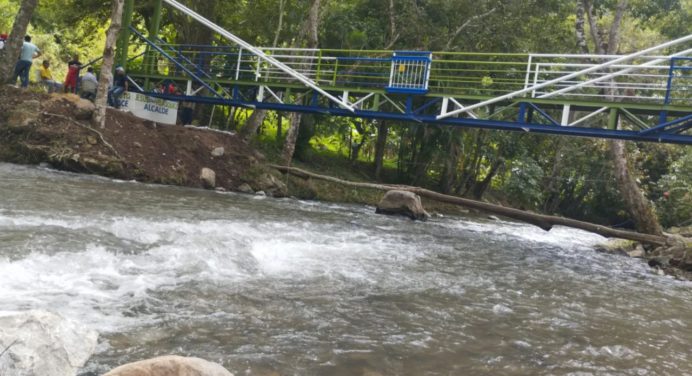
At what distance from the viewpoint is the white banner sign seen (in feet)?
62.2

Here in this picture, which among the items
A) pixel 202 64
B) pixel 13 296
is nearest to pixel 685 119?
pixel 13 296

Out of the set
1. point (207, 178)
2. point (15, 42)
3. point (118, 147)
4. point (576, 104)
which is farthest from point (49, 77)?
point (576, 104)

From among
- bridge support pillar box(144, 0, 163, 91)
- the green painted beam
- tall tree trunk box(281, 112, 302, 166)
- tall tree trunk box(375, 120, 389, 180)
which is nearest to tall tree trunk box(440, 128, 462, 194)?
tall tree trunk box(375, 120, 389, 180)

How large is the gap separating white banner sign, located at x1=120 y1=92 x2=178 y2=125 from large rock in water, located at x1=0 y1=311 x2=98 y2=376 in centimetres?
1632

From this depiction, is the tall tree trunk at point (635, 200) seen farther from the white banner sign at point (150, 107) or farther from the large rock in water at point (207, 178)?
the white banner sign at point (150, 107)

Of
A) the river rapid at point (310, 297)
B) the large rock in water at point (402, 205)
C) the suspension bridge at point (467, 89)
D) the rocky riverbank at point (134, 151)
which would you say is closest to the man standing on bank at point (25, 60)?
the rocky riverbank at point (134, 151)

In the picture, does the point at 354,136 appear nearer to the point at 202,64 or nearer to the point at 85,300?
the point at 202,64

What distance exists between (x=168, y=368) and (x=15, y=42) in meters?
16.9

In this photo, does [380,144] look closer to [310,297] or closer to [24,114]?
[24,114]

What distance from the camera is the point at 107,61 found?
15562 millimetres

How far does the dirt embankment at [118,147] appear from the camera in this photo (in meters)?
14.6

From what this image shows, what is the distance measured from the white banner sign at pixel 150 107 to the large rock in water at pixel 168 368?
17.1 metres

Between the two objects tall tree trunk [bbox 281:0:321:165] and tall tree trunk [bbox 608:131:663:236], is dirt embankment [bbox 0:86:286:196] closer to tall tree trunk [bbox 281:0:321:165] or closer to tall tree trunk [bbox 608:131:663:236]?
tall tree trunk [bbox 281:0:321:165]

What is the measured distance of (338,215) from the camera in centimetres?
1534
